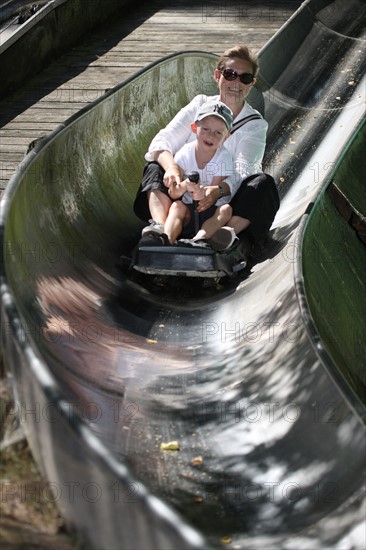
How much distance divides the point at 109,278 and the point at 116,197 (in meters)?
0.74

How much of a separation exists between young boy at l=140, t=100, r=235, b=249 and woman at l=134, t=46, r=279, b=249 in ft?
0.13

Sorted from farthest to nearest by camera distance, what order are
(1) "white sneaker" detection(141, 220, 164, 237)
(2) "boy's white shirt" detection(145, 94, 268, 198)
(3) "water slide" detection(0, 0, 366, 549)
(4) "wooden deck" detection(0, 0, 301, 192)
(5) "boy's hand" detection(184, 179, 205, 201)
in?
(4) "wooden deck" detection(0, 0, 301, 192)
(2) "boy's white shirt" detection(145, 94, 268, 198)
(5) "boy's hand" detection(184, 179, 205, 201)
(1) "white sneaker" detection(141, 220, 164, 237)
(3) "water slide" detection(0, 0, 366, 549)

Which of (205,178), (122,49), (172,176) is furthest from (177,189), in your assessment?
(122,49)

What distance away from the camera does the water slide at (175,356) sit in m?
2.86

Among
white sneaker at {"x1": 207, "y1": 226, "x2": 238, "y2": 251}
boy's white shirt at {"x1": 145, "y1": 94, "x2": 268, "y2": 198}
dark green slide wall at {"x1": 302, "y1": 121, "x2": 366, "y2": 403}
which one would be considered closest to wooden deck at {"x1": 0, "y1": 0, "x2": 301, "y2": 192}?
boy's white shirt at {"x1": 145, "y1": 94, "x2": 268, "y2": 198}

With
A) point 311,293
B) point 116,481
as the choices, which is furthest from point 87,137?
point 116,481

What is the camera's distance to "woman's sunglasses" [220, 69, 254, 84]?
5.24 meters

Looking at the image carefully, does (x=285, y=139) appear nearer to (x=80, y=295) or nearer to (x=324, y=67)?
(x=324, y=67)

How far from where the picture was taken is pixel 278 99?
706cm

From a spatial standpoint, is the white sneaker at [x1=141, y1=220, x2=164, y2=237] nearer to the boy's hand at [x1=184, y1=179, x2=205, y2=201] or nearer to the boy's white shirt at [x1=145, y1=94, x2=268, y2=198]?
the boy's hand at [x1=184, y1=179, x2=205, y2=201]

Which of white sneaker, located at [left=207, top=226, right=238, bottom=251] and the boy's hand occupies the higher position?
the boy's hand

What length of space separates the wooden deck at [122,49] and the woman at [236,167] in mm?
1560

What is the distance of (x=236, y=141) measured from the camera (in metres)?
5.15

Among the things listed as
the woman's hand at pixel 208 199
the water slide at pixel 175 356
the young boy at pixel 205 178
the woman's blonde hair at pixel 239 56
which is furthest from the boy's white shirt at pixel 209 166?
the woman's blonde hair at pixel 239 56
